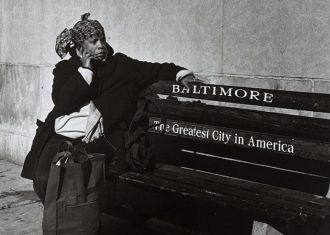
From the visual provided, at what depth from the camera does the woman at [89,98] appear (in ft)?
12.8

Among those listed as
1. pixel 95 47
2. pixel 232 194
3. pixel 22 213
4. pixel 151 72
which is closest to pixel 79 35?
pixel 95 47

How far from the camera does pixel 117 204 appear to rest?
4242mm

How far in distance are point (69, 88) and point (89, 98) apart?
25 cm

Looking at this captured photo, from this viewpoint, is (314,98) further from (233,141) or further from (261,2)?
(261,2)

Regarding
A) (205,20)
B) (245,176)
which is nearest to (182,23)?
(205,20)

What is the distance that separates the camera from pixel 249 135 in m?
3.47

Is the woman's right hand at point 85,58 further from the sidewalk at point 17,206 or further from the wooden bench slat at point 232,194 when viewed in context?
the sidewalk at point 17,206

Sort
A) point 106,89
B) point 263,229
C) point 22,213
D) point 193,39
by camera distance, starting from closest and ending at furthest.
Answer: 1. point 263,229
2. point 106,89
3. point 193,39
4. point 22,213

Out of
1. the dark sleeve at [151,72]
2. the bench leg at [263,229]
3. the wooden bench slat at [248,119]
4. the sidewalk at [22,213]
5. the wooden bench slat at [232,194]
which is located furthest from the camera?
the sidewalk at [22,213]

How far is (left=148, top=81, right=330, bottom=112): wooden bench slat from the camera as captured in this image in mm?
3254

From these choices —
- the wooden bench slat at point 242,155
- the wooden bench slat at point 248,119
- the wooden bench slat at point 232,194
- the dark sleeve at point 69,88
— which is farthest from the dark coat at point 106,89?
the wooden bench slat at point 232,194

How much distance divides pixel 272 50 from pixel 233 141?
0.92 meters

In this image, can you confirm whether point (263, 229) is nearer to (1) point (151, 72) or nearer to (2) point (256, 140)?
(2) point (256, 140)

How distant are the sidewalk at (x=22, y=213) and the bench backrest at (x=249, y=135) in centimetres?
71
